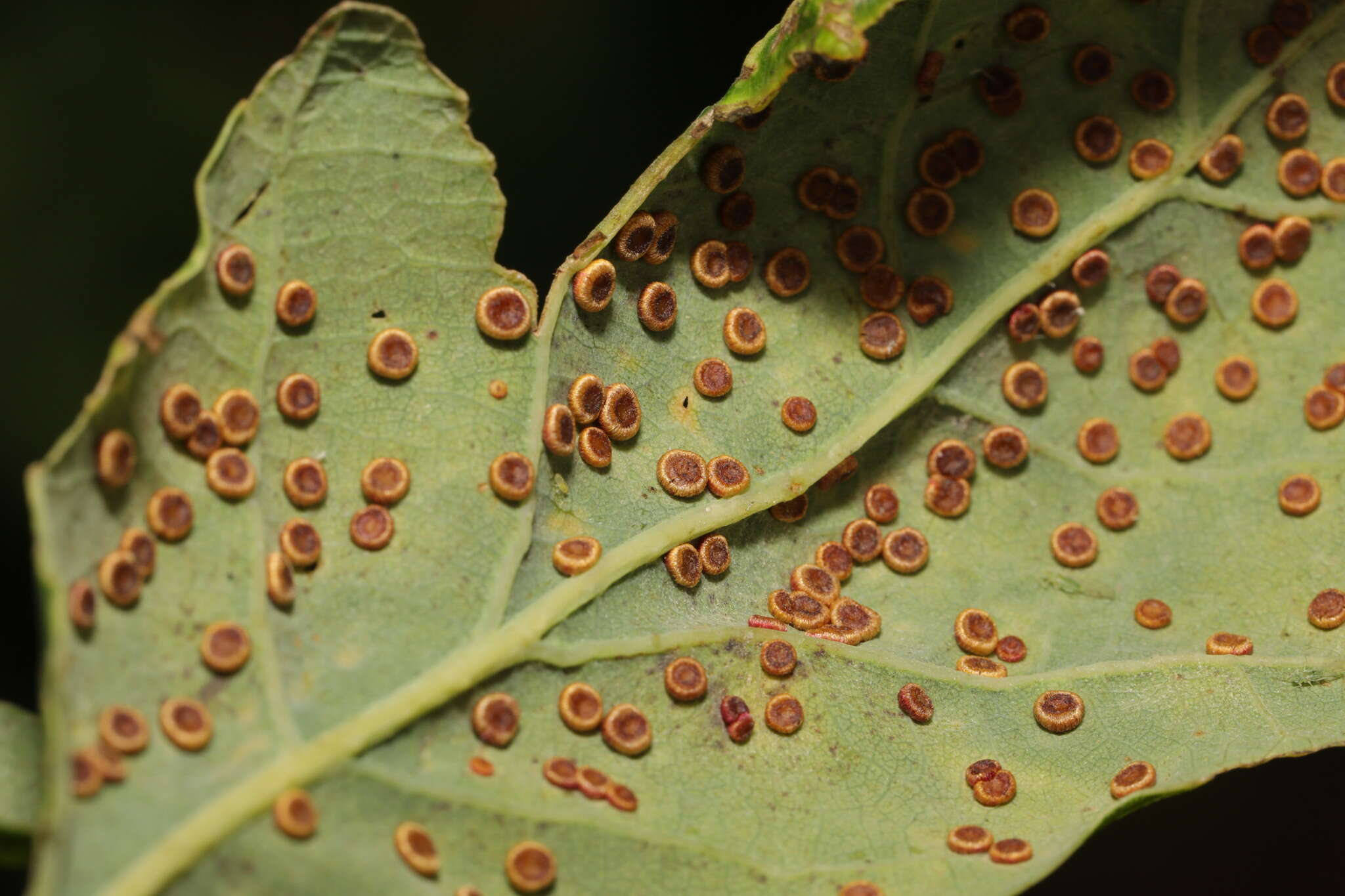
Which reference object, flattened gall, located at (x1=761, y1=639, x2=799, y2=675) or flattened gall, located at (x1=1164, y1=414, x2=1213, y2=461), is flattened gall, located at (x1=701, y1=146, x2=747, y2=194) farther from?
flattened gall, located at (x1=1164, y1=414, x2=1213, y2=461)

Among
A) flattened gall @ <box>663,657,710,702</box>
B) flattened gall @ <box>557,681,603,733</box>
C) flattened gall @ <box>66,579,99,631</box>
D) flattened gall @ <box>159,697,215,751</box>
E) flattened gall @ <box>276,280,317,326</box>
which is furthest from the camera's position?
→ flattened gall @ <box>663,657,710,702</box>

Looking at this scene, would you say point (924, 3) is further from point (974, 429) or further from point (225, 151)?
point (225, 151)

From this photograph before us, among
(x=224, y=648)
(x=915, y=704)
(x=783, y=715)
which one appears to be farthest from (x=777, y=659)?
(x=224, y=648)

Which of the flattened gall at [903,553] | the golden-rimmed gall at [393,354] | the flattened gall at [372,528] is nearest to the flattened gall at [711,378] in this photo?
the flattened gall at [903,553]

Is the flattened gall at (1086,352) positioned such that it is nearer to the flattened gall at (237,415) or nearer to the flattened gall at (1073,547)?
the flattened gall at (1073,547)

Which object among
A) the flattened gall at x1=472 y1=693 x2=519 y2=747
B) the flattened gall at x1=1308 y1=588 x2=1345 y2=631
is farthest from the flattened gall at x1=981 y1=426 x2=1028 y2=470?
the flattened gall at x1=472 y1=693 x2=519 y2=747
